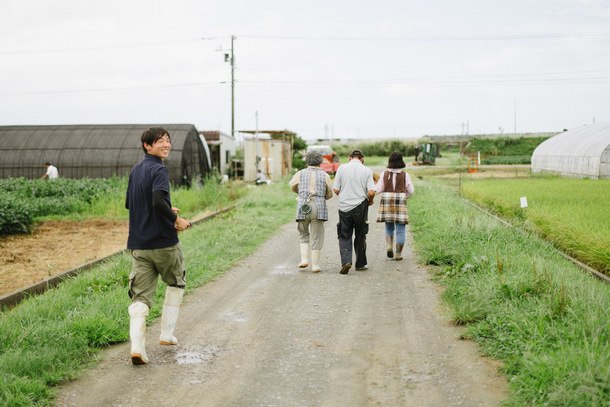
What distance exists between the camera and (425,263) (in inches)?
351

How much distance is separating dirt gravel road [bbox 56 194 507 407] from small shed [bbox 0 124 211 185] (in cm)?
1822

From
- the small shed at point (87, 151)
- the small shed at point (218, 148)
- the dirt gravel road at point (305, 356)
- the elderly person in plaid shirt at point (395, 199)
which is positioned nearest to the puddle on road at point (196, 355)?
the dirt gravel road at point (305, 356)

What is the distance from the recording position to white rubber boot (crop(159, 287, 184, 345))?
17.0 feet

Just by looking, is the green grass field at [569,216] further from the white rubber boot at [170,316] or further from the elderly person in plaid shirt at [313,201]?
the white rubber boot at [170,316]

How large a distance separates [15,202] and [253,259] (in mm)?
7520

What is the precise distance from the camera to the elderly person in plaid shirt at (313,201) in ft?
28.3

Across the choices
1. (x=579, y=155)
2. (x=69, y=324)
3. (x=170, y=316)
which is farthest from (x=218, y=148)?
(x=170, y=316)

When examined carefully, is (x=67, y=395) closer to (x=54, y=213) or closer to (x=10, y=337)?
(x=10, y=337)

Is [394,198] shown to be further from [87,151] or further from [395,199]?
[87,151]

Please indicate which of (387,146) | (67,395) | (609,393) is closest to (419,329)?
(609,393)

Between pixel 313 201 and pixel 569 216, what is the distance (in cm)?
520

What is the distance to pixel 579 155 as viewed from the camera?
2648 cm

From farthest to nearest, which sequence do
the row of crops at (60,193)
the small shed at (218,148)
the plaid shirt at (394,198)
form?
the small shed at (218,148)
the row of crops at (60,193)
the plaid shirt at (394,198)

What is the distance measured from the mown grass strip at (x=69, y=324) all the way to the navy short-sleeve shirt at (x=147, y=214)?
1.08 m
